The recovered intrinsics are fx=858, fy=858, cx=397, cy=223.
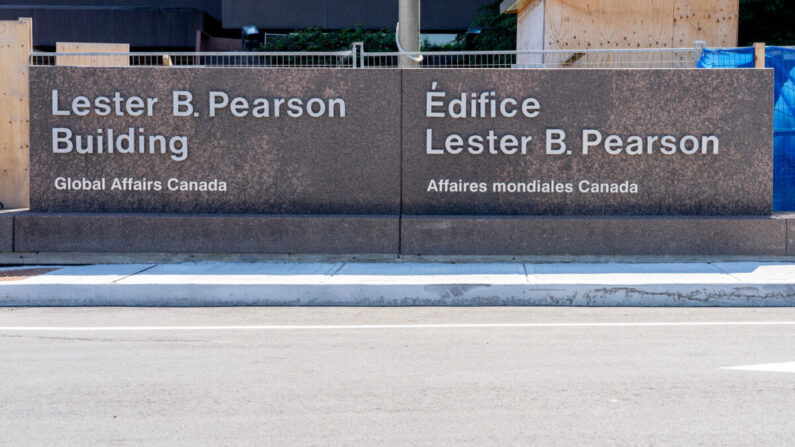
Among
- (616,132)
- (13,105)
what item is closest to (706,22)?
(616,132)

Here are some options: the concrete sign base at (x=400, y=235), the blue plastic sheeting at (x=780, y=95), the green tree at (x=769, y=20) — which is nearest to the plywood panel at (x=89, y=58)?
the concrete sign base at (x=400, y=235)

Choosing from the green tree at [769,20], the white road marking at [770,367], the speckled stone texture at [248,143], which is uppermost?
the green tree at [769,20]

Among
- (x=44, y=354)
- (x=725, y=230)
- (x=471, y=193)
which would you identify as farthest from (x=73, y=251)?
(x=725, y=230)

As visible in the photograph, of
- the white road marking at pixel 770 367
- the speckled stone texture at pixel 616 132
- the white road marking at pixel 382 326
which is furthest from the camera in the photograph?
the speckled stone texture at pixel 616 132

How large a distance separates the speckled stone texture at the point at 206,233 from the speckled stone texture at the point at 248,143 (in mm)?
308

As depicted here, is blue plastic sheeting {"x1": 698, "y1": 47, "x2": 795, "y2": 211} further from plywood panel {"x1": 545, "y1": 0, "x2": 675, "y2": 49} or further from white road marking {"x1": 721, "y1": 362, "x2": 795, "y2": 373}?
white road marking {"x1": 721, "y1": 362, "x2": 795, "y2": 373}

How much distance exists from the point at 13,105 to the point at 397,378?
8282 millimetres

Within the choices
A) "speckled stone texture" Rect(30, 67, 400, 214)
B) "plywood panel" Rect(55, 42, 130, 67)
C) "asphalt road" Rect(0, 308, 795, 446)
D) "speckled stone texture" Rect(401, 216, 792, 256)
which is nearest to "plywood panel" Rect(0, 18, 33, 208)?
"plywood panel" Rect(55, 42, 130, 67)

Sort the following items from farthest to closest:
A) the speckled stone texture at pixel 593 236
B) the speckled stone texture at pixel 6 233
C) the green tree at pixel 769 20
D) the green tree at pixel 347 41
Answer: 1. the green tree at pixel 347 41
2. the green tree at pixel 769 20
3. the speckled stone texture at pixel 6 233
4. the speckled stone texture at pixel 593 236

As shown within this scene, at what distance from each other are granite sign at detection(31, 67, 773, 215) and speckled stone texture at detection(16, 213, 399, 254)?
31 cm

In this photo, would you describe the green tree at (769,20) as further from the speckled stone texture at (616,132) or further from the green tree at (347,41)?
the green tree at (347,41)

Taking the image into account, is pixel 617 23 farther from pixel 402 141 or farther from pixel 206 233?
pixel 206 233

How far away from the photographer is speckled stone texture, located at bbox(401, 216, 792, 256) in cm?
1046

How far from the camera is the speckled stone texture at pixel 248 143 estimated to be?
10.9 m
